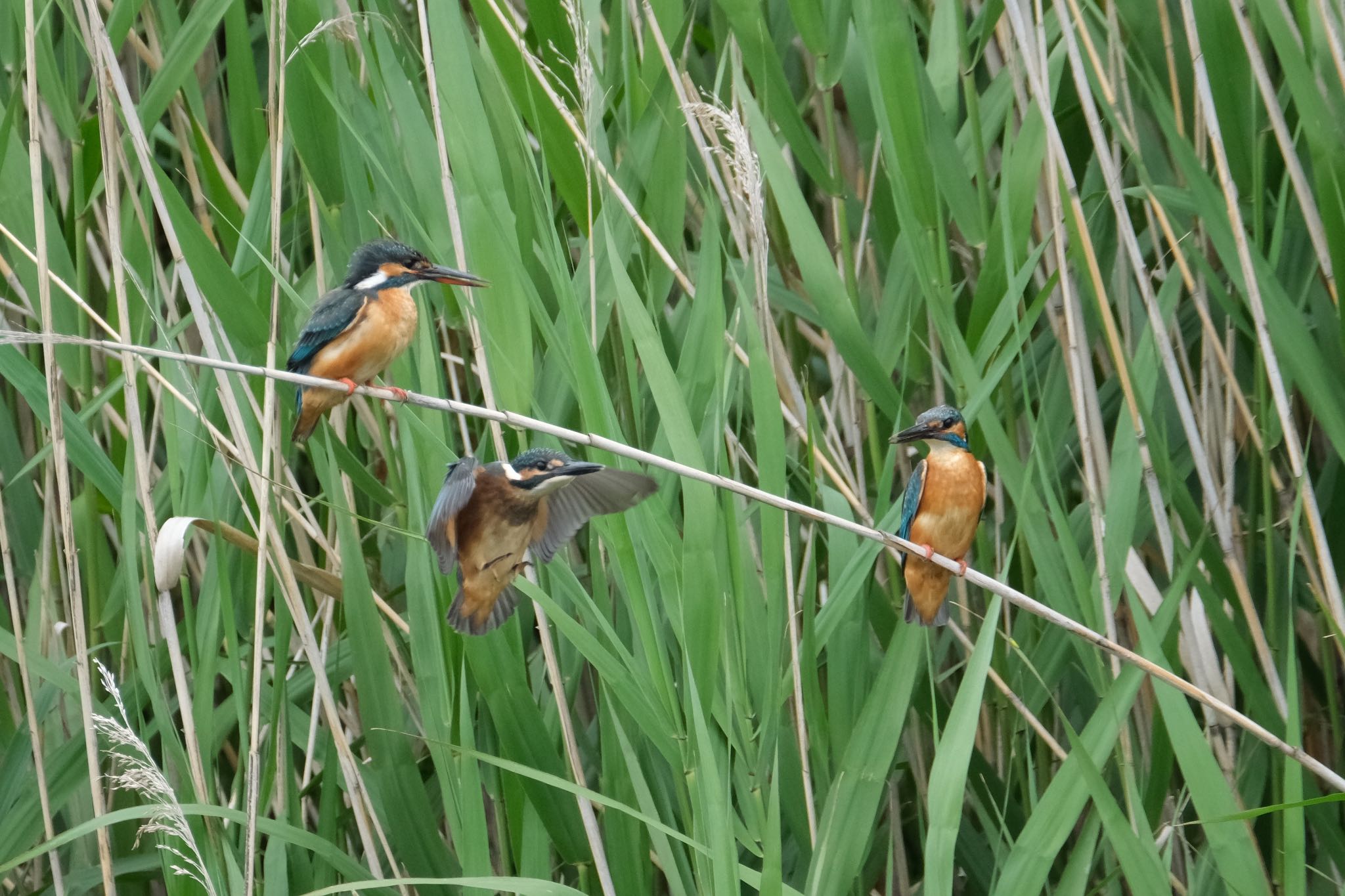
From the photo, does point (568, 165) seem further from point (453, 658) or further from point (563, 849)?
point (563, 849)

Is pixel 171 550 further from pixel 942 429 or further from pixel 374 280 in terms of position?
pixel 942 429

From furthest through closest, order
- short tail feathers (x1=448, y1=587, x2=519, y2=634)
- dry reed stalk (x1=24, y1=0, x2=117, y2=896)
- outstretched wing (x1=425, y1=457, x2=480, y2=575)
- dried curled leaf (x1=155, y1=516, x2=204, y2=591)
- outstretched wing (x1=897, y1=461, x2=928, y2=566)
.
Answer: outstretched wing (x1=897, y1=461, x2=928, y2=566), dry reed stalk (x1=24, y1=0, x2=117, y2=896), dried curled leaf (x1=155, y1=516, x2=204, y2=591), short tail feathers (x1=448, y1=587, x2=519, y2=634), outstretched wing (x1=425, y1=457, x2=480, y2=575)

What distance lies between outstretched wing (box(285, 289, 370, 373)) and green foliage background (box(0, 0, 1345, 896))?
11cm

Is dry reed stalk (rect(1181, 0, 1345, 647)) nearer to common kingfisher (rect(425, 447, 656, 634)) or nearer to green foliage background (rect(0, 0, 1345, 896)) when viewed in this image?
green foliage background (rect(0, 0, 1345, 896))

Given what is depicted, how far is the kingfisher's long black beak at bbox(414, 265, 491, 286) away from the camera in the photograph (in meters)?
1.93

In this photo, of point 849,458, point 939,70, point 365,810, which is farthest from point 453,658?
point 939,70

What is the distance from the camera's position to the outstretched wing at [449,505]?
5.46ft

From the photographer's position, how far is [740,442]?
2637 millimetres

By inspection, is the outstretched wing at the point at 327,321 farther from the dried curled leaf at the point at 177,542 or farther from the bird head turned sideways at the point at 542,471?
the bird head turned sideways at the point at 542,471

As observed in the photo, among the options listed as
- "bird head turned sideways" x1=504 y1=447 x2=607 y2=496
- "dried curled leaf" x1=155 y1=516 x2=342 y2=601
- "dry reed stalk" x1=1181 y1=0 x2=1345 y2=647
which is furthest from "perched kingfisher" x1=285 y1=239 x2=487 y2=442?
"dry reed stalk" x1=1181 y1=0 x2=1345 y2=647

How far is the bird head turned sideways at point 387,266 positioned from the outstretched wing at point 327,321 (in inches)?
1.0

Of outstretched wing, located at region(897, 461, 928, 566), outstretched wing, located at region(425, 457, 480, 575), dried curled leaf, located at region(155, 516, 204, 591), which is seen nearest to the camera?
outstretched wing, located at region(425, 457, 480, 575)

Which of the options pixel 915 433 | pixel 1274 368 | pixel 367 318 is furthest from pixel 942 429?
pixel 367 318

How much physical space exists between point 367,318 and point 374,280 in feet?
0.22
